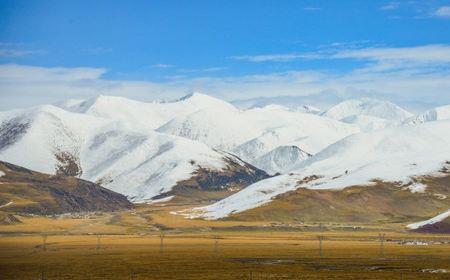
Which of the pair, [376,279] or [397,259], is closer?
[376,279]

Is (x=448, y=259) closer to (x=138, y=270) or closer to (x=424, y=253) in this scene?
(x=424, y=253)

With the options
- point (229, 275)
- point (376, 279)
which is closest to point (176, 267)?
point (229, 275)

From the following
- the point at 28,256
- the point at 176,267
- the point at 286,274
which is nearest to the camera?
the point at 286,274

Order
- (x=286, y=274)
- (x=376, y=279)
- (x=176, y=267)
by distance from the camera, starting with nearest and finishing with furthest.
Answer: (x=376, y=279) < (x=286, y=274) < (x=176, y=267)

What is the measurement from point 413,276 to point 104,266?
5587cm

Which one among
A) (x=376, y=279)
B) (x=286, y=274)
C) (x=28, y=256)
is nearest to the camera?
(x=376, y=279)

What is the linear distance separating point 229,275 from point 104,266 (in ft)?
97.6

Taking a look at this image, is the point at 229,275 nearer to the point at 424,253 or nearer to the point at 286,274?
the point at 286,274

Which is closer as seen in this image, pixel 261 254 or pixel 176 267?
pixel 176 267

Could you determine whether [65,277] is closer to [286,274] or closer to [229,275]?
[229,275]

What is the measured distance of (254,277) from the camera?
130 m

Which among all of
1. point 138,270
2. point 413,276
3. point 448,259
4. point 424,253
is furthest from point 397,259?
point 138,270

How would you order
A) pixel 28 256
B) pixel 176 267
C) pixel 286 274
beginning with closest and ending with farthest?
pixel 286 274 < pixel 176 267 < pixel 28 256

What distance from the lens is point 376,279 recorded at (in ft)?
411
